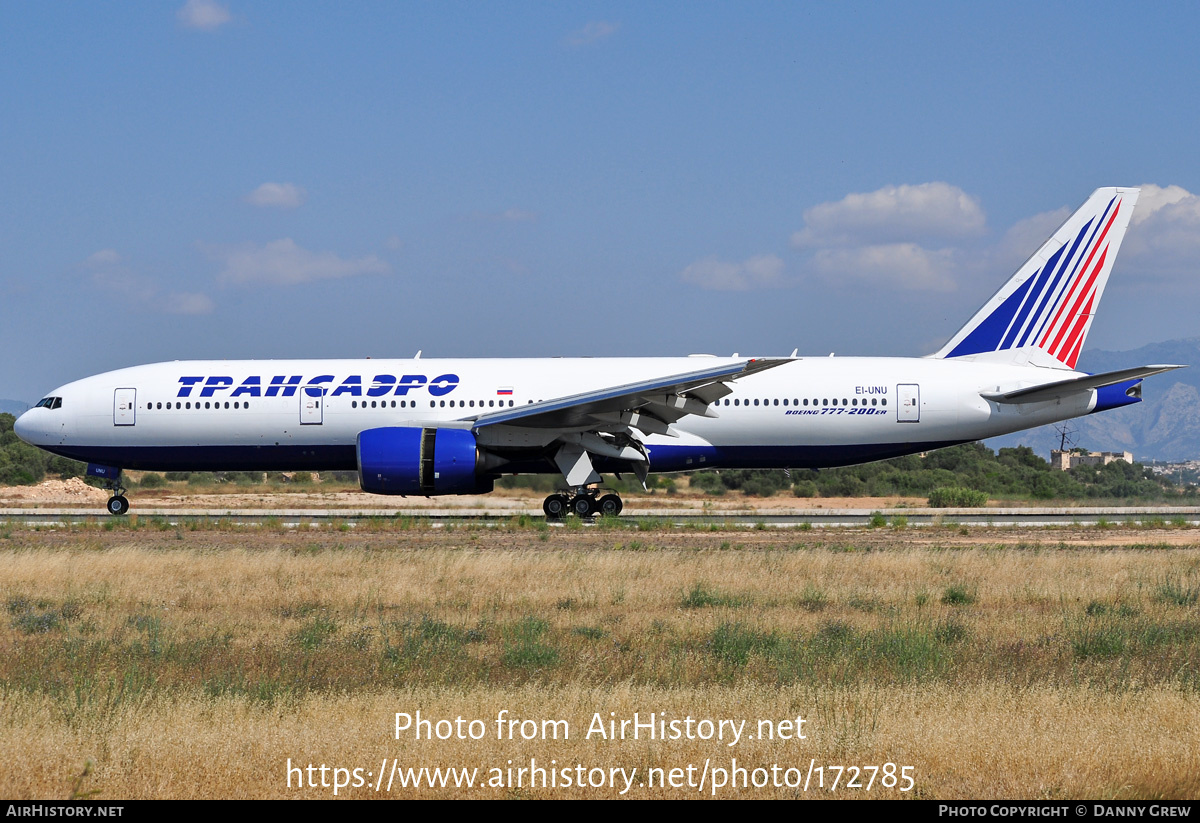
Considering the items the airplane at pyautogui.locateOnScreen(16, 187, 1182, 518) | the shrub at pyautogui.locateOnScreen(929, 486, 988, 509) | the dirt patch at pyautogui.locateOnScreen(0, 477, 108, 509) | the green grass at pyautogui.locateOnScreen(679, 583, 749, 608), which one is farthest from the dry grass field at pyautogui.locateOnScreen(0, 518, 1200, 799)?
the dirt patch at pyautogui.locateOnScreen(0, 477, 108, 509)

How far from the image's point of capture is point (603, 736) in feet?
24.4

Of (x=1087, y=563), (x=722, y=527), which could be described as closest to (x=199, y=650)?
(x=1087, y=563)

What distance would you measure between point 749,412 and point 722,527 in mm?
2938

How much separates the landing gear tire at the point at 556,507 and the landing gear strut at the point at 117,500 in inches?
410

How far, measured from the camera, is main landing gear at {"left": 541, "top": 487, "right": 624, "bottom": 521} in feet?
82.1

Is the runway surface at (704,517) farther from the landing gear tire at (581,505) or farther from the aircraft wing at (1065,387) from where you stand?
the aircraft wing at (1065,387)

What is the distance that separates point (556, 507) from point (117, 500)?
A: 10826mm

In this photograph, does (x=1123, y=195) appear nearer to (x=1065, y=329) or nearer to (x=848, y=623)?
(x=1065, y=329)

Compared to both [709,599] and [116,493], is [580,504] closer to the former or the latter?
[116,493]

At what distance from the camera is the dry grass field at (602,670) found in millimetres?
6793

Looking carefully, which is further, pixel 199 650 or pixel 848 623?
pixel 848 623

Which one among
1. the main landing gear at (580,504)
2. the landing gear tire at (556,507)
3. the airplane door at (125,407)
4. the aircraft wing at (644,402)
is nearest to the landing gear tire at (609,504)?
the main landing gear at (580,504)

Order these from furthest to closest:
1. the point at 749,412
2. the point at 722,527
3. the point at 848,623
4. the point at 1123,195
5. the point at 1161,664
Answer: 1. the point at 1123,195
2. the point at 749,412
3. the point at 722,527
4. the point at 848,623
5. the point at 1161,664

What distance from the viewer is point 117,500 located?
27.8 meters
